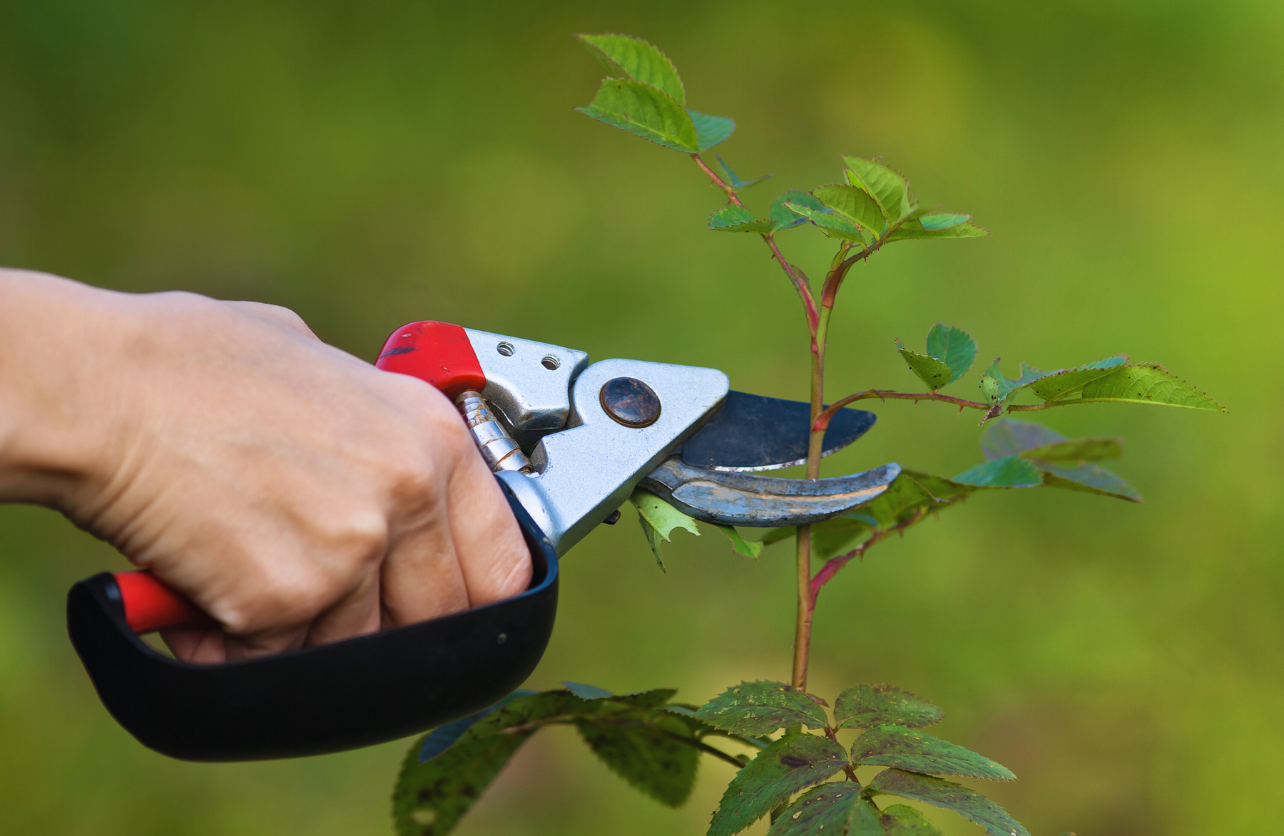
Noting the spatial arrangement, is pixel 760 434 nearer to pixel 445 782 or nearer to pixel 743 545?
pixel 743 545

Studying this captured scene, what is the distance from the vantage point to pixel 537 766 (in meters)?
1.28

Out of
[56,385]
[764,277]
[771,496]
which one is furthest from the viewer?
[764,277]

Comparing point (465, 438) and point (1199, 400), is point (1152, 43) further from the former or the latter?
point (465, 438)

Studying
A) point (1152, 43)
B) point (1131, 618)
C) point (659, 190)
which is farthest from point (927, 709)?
point (1152, 43)

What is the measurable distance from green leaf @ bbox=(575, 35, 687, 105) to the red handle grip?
422 mm

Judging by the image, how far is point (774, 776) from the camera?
1.60 ft

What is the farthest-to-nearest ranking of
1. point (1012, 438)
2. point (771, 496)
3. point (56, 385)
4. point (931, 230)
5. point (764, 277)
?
point (764, 277)
point (1012, 438)
point (771, 496)
point (931, 230)
point (56, 385)

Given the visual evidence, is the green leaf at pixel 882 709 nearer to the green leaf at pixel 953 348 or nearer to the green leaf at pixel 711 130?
the green leaf at pixel 953 348

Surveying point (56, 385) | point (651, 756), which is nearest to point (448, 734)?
point (651, 756)

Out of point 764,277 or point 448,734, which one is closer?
point 448,734

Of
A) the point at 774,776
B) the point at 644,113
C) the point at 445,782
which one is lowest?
the point at 445,782

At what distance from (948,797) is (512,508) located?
0.99ft

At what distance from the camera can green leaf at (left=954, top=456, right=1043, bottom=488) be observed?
1.85 ft

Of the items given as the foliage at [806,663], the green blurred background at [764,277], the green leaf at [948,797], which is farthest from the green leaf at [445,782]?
the green blurred background at [764,277]
